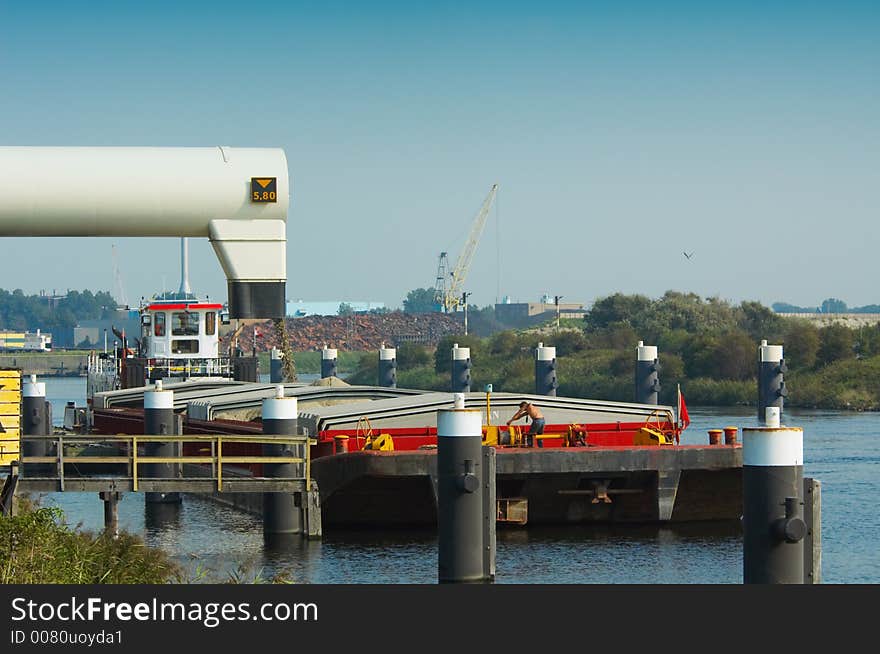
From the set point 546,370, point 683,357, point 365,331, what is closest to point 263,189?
point 546,370

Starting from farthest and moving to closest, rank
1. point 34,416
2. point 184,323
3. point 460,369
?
point 460,369 < point 184,323 < point 34,416

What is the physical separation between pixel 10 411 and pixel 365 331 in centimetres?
15275

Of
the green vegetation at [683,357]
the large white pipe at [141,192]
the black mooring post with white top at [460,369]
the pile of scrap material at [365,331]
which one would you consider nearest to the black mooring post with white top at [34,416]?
the black mooring post with white top at [460,369]

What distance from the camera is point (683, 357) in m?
91.8

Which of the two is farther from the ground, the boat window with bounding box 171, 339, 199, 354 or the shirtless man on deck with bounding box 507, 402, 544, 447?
the boat window with bounding box 171, 339, 199, 354

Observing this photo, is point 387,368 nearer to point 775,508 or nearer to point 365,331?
point 775,508

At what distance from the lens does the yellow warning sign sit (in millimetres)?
12438

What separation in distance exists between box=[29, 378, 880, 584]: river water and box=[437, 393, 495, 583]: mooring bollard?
283 cm

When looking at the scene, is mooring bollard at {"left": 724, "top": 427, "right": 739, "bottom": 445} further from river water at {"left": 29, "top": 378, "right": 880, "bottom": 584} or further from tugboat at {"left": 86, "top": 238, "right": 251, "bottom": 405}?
tugboat at {"left": 86, "top": 238, "right": 251, "bottom": 405}

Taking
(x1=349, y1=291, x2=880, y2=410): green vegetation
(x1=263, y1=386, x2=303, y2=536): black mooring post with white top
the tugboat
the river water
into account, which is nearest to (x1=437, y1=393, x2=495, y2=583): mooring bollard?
the river water

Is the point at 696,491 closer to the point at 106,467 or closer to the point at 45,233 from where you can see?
the point at 45,233

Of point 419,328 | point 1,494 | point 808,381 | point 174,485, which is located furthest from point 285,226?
point 419,328

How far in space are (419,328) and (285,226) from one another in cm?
16594
